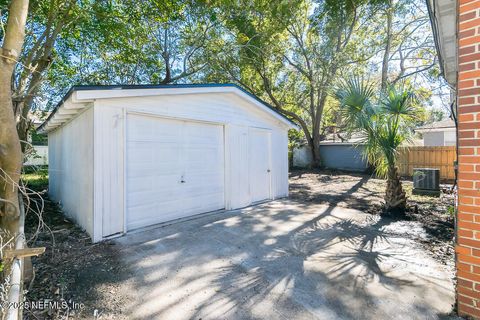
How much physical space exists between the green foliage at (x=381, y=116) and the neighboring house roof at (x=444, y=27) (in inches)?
53.2

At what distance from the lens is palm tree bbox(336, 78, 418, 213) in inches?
215

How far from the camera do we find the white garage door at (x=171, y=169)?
15.7ft

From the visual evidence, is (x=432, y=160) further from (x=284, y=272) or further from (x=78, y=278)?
(x=78, y=278)

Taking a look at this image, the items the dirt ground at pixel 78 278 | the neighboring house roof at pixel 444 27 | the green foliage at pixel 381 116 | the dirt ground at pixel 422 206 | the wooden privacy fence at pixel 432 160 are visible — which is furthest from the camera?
the wooden privacy fence at pixel 432 160

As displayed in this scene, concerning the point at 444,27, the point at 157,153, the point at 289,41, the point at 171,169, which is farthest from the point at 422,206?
the point at 289,41

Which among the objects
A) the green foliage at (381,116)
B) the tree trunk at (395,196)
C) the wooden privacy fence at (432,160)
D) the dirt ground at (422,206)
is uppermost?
the green foliage at (381,116)

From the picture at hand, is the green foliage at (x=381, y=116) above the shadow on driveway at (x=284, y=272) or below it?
above

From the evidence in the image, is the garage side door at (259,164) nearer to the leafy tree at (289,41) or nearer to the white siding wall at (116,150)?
the white siding wall at (116,150)

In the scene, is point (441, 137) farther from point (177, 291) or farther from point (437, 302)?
point (177, 291)

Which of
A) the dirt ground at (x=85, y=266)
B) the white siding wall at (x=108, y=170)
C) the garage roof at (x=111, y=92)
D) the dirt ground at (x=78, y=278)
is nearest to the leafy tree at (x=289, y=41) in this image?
the garage roof at (x=111, y=92)

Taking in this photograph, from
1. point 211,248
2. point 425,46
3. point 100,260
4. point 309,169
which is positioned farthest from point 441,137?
point 100,260

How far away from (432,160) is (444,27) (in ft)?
40.0

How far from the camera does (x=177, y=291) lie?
2.85 m

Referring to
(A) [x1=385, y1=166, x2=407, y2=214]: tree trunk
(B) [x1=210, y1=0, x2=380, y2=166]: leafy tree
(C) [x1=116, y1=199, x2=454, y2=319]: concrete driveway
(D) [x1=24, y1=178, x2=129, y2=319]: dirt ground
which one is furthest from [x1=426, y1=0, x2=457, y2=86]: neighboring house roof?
(B) [x1=210, y1=0, x2=380, y2=166]: leafy tree
